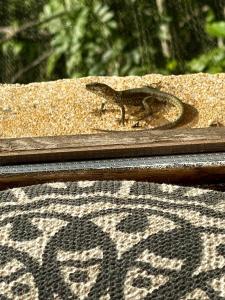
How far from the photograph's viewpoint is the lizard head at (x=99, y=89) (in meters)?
3.21

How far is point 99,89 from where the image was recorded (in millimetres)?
3219

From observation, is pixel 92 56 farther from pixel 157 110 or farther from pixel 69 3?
pixel 157 110

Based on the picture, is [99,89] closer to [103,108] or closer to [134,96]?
[103,108]

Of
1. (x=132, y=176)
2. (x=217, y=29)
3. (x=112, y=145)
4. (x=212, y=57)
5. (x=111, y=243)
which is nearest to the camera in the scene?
(x=111, y=243)

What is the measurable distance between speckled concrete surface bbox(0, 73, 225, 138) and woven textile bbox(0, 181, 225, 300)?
5.46ft

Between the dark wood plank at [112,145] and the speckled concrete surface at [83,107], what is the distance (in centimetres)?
119

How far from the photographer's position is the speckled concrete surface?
306 cm

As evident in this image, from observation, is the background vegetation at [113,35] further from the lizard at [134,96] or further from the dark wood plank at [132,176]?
the dark wood plank at [132,176]

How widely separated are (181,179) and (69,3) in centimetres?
327

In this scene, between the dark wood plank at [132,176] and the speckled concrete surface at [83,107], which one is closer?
the dark wood plank at [132,176]

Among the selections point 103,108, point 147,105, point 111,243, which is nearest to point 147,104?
point 147,105

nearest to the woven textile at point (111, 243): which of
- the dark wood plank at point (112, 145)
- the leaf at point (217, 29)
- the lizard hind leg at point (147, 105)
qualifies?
the dark wood plank at point (112, 145)

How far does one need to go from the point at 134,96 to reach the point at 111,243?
2204mm

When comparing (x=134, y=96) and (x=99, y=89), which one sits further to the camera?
(x=134, y=96)
